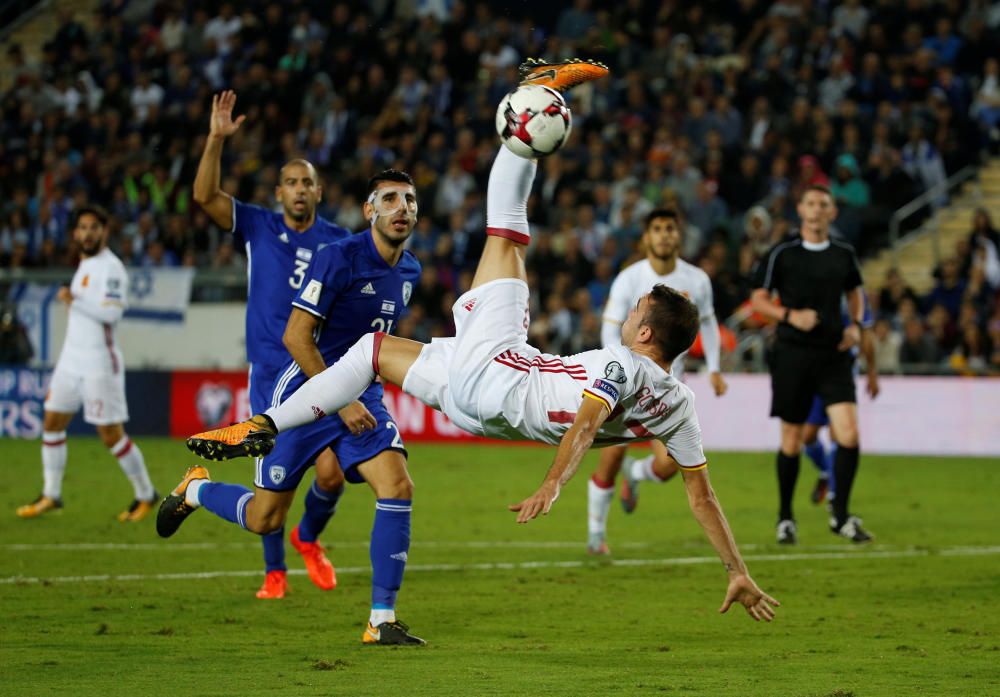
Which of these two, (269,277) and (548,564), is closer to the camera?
(269,277)

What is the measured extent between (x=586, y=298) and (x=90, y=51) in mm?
13806

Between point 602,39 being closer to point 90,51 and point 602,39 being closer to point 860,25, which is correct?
point 860,25

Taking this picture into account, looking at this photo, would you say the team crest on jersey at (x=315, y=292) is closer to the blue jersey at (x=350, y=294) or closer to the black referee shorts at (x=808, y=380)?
the blue jersey at (x=350, y=294)

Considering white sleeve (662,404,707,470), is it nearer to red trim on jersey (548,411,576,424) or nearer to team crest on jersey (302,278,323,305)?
red trim on jersey (548,411,576,424)

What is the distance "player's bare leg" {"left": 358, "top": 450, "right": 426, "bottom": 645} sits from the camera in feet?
24.3

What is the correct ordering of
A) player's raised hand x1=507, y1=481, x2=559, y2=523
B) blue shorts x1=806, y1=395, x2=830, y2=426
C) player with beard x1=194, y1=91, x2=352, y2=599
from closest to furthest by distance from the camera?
1. player's raised hand x1=507, y1=481, x2=559, y2=523
2. player with beard x1=194, y1=91, x2=352, y2=599
3. blue shorts x1=806, y1=395, x2=830, y2=426

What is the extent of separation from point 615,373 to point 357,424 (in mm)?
1700

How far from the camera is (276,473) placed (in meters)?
8.21

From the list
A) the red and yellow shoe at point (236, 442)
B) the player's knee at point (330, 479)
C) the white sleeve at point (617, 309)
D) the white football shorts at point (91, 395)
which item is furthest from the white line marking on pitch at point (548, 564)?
the white football shorts at point (91, 395)

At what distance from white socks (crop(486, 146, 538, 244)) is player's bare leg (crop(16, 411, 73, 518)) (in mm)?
6823

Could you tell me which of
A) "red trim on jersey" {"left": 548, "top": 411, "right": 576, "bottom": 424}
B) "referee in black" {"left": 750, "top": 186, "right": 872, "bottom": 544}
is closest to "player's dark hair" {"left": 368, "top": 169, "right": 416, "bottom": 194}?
"red trim on jersey" {"left": 548, "top": 411, "right": 576, "bottom": 424}

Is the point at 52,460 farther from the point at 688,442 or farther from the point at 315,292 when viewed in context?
the point at 688,442

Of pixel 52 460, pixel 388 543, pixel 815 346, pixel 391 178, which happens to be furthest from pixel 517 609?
pixel 52 460

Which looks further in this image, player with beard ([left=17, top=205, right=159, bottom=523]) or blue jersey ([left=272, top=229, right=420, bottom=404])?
player with beard ([left=17, top=205, right=159, bottom=523])
